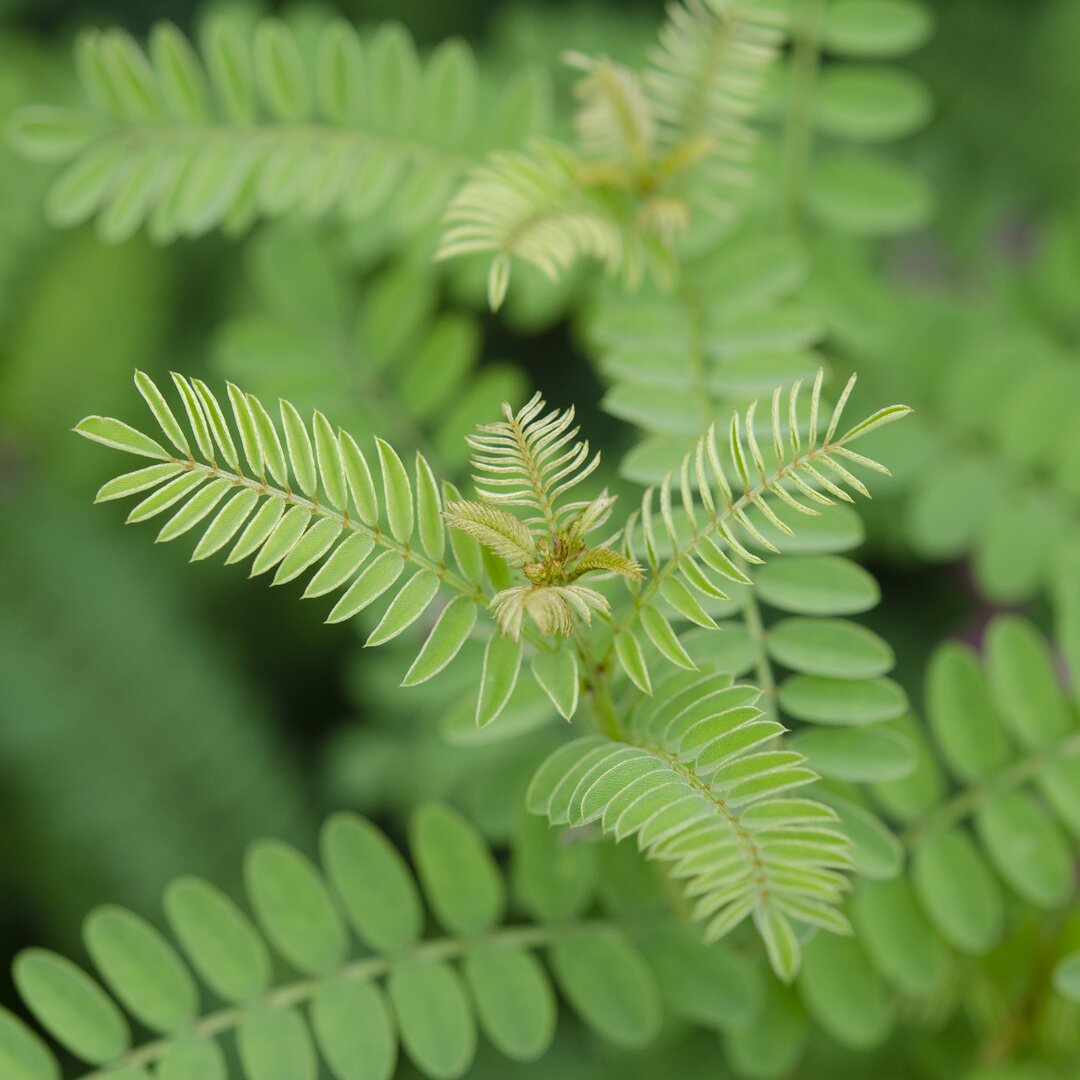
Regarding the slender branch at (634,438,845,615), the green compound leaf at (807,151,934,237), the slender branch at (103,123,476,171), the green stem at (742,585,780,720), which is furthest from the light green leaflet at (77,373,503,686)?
the green compound leaf at (807,151,934,237)

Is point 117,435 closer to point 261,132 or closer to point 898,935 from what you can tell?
point 261,132

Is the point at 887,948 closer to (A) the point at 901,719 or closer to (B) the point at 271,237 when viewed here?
(A) the point at 901,719

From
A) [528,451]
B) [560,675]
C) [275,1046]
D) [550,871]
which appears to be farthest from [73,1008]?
[528,451]

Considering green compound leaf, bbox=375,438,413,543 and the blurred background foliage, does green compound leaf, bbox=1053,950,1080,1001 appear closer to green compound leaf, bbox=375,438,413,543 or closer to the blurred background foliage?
the blurred background foliage

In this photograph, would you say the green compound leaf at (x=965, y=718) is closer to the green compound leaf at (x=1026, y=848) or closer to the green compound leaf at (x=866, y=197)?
the green compound leaf at (x=1026, y=848)

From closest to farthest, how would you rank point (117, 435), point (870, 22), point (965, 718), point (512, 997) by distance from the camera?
1. point (117, 435)
2. point (512, 997)
3. point (965, 718)
4. point (870, 22)

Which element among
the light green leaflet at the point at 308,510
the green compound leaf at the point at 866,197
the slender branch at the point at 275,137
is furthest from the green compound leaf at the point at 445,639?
the green compound leaf at the point at 866,197
